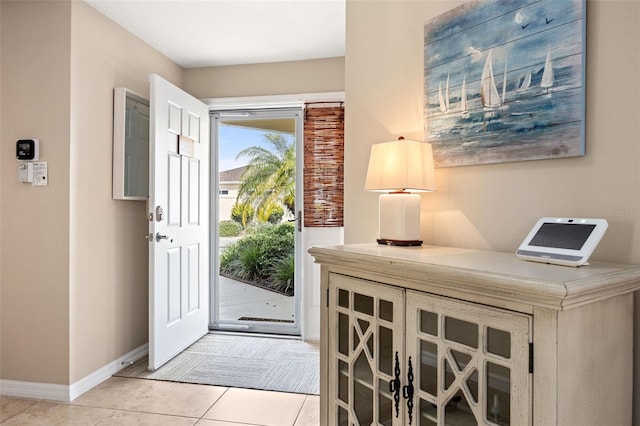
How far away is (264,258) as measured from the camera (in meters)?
3.88

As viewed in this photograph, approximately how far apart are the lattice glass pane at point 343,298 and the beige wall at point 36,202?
1843 millimetres

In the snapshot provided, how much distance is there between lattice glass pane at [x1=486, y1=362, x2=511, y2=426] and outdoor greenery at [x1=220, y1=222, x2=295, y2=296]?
2.88 meters

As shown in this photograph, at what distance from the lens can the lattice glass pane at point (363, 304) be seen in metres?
1.32

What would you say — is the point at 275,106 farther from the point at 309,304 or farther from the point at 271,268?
the point at 309,304

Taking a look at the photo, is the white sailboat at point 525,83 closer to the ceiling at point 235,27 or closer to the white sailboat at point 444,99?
the white sailboat at point 444,99

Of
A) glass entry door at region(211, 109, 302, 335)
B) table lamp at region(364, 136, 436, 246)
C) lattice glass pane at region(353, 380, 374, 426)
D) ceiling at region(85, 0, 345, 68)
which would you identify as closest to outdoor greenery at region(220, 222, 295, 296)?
glass entry door at region(211, 109, 302, 335)

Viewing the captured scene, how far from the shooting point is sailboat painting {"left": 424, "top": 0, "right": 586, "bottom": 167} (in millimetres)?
1227

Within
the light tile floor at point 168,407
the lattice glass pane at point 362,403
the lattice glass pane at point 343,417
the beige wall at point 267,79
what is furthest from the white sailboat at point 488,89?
the beige wall at point 267,79

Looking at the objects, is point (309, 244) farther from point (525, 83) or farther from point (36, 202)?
point (525, 83)

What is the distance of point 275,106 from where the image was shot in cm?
364

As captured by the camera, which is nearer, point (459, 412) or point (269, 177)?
point (459, 412)

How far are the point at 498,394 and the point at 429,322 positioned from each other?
Result: 0.78 ft

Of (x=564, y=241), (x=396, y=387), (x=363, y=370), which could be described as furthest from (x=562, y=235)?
(x=363, y=370)

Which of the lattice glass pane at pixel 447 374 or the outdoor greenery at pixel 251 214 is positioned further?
the outdoor greenery at pixel 251 214
